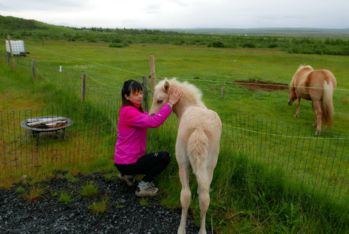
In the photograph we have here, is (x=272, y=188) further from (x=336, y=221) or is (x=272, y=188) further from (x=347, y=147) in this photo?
(x=347, y=147)

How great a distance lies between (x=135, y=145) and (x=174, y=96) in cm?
105

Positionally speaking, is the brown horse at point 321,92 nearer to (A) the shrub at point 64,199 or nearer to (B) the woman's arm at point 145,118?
(B) the woman's arm at point 145,118

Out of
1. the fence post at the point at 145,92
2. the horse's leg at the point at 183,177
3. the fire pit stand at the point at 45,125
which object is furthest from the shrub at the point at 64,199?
the fire pit stand at the point at 45,125

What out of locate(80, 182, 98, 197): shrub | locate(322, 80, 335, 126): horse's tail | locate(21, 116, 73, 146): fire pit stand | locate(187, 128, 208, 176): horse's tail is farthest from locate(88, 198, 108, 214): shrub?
locate(322, 80, 335, 126): horse's tail

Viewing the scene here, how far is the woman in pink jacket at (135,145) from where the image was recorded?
189 inches

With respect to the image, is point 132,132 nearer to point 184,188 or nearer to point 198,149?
point 184,188

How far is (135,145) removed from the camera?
5070mm

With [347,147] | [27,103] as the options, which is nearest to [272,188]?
[347,147]

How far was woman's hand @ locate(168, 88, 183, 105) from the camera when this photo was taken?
4639mm

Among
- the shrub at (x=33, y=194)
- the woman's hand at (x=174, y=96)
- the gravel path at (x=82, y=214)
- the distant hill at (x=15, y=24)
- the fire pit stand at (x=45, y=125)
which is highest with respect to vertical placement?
the distant hill at (x=15, y=24)

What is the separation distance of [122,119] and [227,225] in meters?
2.15

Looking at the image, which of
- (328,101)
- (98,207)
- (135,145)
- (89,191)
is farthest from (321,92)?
(98,207)

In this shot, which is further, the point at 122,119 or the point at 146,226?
the point at 122,119

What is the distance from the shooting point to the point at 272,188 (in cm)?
464
